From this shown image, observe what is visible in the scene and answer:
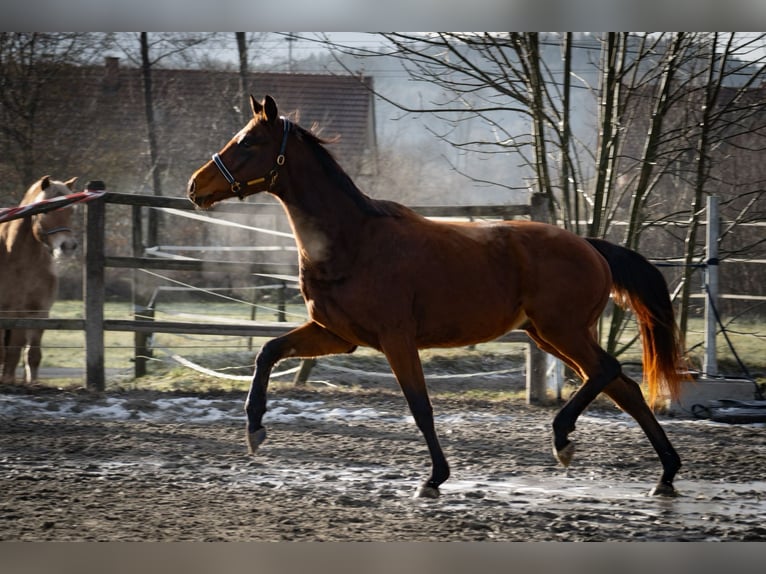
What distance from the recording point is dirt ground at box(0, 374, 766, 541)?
3.40 m

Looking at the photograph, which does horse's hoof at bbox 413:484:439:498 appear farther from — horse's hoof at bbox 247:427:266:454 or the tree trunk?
the tree trunk

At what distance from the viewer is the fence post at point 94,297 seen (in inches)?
245

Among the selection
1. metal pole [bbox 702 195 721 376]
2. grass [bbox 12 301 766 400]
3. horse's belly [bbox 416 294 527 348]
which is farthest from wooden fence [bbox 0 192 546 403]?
horse's belly [bbox 416 294 527 348]

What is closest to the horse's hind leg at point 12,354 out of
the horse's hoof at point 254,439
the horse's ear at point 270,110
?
the horse's hoof at point 254,439

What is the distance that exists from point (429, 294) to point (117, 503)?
1.62m

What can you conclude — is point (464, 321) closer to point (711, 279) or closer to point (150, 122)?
point (711, 279)

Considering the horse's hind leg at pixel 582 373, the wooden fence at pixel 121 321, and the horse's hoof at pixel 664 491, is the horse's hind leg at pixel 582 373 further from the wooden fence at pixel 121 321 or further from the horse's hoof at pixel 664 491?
the wooden fence at pixel 121 321

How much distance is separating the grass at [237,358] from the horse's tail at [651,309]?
190 cm

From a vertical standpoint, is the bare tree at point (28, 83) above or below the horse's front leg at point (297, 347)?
above

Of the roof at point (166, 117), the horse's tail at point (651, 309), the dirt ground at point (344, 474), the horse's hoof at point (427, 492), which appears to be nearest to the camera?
the dirt ground at point (344, 474)

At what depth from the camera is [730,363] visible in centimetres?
765

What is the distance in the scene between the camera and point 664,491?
395 cm

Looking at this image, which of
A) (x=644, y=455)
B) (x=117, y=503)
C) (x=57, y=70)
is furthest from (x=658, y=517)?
(x=57, y=70)

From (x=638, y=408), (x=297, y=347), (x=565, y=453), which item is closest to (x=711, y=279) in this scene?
(x=638, y=408)
